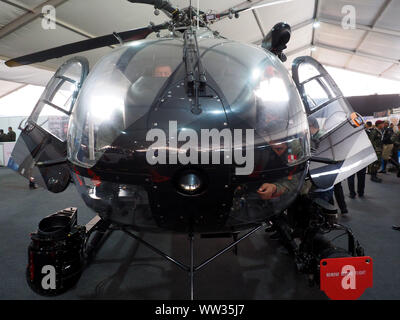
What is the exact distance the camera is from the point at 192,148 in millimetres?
1119

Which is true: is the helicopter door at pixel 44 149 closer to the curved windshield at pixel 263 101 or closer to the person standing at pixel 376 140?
the curved windshield at pixel 263 101

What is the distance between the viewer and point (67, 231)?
186 centimetres

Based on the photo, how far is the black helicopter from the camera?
1.15m

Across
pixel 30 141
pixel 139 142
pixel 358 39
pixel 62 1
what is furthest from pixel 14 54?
pixel 358 39

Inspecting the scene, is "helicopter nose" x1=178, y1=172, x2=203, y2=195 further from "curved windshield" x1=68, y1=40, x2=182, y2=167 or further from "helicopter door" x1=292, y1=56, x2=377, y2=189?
"helicopter door" x1=292, y1=56, x2=377, y2=189

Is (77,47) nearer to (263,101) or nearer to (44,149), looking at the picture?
(44,149)

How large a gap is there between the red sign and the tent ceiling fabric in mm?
6228

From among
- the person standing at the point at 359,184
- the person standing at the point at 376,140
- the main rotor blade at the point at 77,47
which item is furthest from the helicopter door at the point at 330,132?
the person standing at the point at 376,140

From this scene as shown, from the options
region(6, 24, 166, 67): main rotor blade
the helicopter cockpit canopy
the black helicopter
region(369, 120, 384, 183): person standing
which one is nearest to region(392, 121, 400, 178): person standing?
region(369, 120, 384, 183): person standing

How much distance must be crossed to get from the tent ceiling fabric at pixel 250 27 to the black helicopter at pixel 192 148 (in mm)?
4971

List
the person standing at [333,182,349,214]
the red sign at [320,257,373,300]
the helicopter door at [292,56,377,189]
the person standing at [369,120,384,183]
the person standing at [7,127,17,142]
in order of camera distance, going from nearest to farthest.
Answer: the red sign at [320,257,373,300] → the helicopter door at [292,56,377,189] → the person standing at [333,182,349,214] → the person standing at [369,120,384,183] → the person standing at [7,127,17,142]

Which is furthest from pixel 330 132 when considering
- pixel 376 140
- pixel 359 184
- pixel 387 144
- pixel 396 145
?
pixel 396 145

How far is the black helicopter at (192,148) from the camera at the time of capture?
115 centimetres
